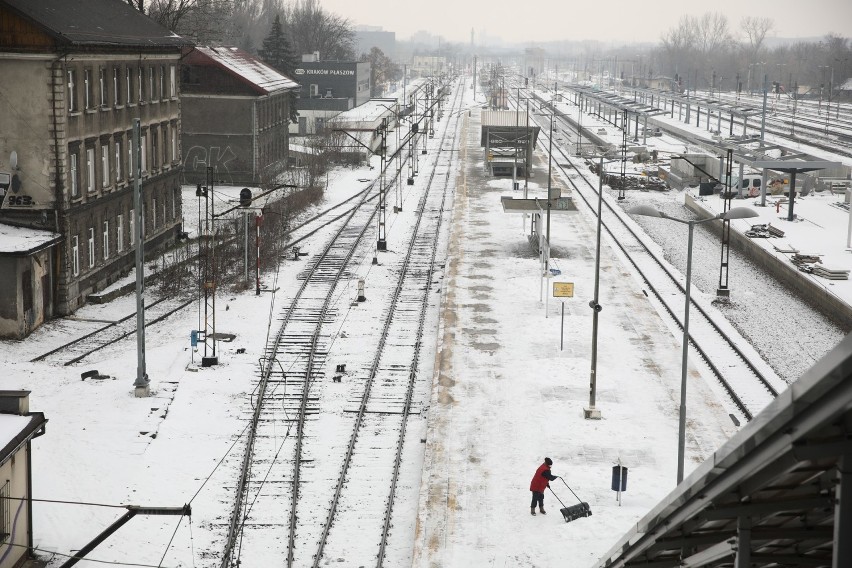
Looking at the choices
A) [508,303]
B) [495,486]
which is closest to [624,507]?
[495,486]

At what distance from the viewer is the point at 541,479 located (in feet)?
59.4

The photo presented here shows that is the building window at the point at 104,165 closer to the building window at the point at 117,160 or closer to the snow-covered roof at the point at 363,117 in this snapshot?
the building window at the point at 117,160

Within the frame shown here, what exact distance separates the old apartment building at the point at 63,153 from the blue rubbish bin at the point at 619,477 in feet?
54.0

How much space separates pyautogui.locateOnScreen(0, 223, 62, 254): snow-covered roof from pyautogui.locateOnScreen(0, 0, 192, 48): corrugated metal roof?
510 centimetres

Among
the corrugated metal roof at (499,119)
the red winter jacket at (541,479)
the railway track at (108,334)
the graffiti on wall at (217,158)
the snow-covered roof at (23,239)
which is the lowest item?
the railway track at (108,334)

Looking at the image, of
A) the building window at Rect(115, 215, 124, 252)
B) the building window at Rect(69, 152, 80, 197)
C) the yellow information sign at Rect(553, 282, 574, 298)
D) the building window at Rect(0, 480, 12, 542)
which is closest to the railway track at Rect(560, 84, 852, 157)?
the yellow information sign at Rect(553, 282, 574, 298)

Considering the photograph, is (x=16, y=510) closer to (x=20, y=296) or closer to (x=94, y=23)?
(x=20, y=296)

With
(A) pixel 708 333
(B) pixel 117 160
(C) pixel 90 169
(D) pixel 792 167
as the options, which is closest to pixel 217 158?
(B) pixel 117 160

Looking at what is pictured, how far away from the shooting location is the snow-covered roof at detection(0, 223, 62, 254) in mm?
A: 28513

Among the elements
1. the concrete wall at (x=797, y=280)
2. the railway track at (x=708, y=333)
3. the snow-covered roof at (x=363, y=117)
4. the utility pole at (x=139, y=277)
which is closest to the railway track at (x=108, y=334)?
the utility pole at (x=139, y=277)

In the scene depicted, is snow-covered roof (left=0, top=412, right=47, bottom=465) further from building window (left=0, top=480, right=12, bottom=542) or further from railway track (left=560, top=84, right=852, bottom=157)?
railway track (left=560, top=84, right=852, bottom=157)

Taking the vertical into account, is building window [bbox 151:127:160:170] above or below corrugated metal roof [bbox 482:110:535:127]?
below

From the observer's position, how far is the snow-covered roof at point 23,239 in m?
28.5

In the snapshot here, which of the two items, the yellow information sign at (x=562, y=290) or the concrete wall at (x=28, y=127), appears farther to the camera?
the concrete wall at (x=28, y=127)
